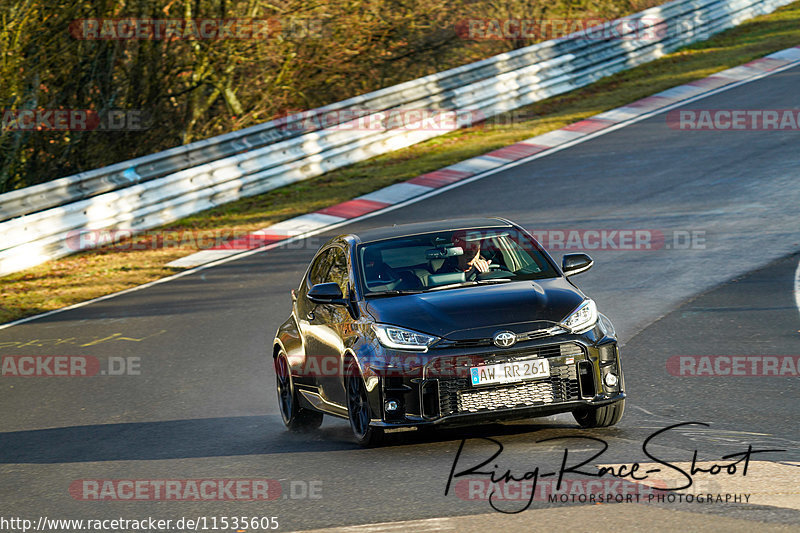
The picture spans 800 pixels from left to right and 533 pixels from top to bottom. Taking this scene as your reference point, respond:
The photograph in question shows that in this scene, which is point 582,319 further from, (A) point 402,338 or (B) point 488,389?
(A) point 402,338

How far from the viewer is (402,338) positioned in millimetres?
7547

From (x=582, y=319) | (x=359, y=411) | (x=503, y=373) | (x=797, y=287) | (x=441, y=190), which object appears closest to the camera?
(x=503, y=373)

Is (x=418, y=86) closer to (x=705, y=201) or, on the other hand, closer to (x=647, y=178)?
(x=647, y=178)

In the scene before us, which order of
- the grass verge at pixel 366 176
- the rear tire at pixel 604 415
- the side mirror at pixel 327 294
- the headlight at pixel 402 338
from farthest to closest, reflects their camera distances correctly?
the grass verge at pixel 366 176
the side mirror at pixel 327 294
the rear tire at pixel 604 415
the headlight at pixel 402 338

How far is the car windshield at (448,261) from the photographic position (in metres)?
8.38

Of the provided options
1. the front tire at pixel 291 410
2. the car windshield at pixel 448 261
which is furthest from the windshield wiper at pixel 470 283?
the front tire at pixel 291 410

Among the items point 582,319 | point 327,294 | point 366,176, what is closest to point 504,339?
point 582,319

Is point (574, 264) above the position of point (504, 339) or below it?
above

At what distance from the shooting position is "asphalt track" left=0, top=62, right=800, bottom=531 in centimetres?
657

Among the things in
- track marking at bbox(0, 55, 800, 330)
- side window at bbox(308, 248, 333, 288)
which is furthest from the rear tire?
track marking at bbox(0, 55, 800, 330)

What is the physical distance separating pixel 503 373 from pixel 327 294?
1644 millimetres

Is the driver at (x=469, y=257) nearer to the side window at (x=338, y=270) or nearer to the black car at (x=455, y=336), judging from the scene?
the black car at (x=455, y=336)

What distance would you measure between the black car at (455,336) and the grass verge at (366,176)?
7.86 meters

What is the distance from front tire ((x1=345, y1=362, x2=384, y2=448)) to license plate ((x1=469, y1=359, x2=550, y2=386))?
0.81m
